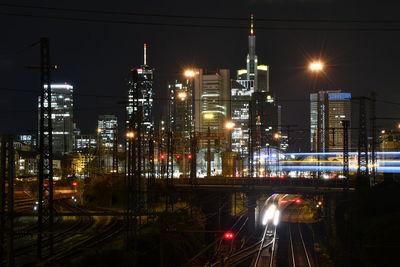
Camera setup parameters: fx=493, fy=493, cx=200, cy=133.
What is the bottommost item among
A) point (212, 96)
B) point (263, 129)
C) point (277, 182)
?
point (277, 182)

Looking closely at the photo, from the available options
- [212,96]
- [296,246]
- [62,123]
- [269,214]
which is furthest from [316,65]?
[212,96]

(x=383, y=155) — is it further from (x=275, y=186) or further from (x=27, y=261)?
(x=27, y=261)

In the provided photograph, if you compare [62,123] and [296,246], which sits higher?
[62,123]

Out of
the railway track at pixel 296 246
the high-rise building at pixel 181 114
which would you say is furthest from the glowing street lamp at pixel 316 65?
the high-rise building at pixel 181 114

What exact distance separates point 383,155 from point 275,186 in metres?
8.60

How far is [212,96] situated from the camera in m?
136

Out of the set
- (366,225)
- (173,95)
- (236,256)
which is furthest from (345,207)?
(173,95)

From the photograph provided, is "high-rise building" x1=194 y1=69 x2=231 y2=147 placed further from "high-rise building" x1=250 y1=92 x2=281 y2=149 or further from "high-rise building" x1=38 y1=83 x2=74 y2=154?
"high-rise building" x1=38 y1=83 x2=74 y2=154

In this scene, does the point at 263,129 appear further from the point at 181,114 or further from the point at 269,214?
the point at 181,114

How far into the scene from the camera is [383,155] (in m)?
36.4

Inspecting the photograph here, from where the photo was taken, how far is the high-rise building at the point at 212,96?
119688 mm

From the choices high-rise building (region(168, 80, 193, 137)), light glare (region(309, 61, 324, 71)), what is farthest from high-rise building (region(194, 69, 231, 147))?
light glare (region(309, 61, 324, 71))

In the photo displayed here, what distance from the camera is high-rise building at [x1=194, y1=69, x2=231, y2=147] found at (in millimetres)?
119688

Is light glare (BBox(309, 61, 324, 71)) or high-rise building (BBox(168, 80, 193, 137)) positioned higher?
high-rise building (BBox(168, 80, 193, 137))
